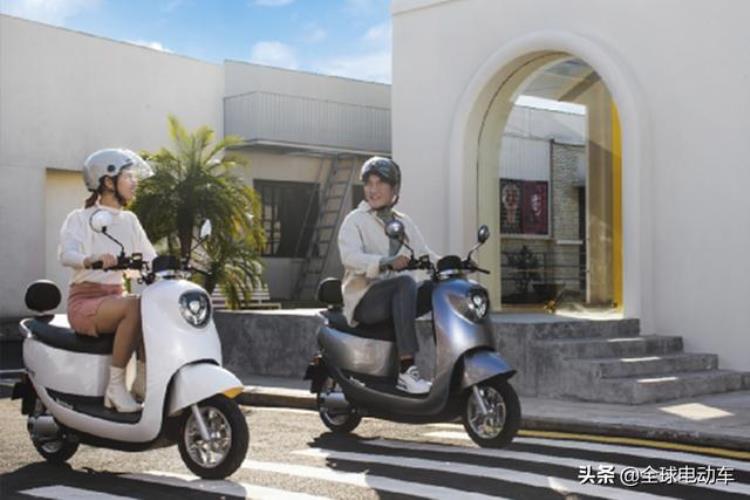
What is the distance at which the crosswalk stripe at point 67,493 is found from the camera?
18.9ft

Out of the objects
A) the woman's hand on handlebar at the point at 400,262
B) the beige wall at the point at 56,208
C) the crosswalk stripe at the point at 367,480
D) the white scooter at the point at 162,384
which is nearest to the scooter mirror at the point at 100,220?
the white scooter at the point at 162,384

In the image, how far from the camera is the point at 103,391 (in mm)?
6480

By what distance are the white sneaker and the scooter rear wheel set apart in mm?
Answer: 739

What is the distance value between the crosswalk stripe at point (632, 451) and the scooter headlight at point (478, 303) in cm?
99

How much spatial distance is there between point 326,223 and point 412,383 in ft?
67.4

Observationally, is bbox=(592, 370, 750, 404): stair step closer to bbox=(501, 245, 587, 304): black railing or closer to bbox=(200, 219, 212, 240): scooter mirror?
bbox=(501, 245, 587, 304): black railing

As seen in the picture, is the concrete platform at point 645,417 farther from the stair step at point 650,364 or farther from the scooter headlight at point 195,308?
the scooter headlight at point 195,308

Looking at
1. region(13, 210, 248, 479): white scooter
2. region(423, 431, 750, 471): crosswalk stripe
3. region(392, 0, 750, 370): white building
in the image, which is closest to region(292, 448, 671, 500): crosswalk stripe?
region(423, 431, 750, 471): crosswalk stripe

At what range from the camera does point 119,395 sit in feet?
20.8

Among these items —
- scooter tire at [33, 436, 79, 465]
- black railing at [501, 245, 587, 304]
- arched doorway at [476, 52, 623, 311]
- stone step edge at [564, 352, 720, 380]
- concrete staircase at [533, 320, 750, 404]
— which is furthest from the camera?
black railing at [501, 245, 587, 304]

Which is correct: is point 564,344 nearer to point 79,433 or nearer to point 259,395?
point 259,395

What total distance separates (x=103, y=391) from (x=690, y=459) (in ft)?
11.2

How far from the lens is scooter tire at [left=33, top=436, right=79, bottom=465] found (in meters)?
6.79

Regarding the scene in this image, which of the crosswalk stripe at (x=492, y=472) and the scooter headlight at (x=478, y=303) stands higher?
the scooter headlight at (x=478, y=303)
